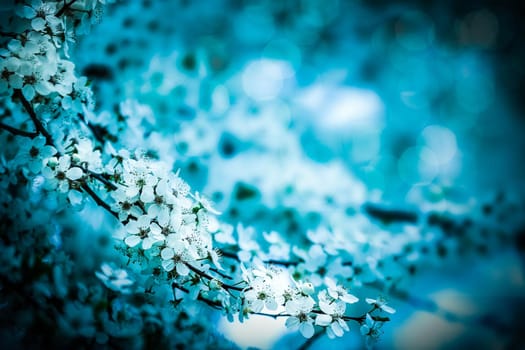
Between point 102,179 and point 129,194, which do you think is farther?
point 102,179

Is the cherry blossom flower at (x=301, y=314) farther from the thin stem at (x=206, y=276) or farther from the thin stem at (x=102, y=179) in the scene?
the thin stem at (x=102, y=179)

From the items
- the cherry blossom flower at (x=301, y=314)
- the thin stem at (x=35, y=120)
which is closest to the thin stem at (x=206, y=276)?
the cherry blossom flower at (x=301, y=314)

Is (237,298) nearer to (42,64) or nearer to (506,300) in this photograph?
(42,64)

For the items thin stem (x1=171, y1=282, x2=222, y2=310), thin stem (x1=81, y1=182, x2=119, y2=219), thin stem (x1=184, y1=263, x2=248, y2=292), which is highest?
thin stem (x1=81, y1=182, x2=119, y2=219)

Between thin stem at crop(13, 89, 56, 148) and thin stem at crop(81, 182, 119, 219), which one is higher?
thin stem at crop(13, 89, 56, 148)

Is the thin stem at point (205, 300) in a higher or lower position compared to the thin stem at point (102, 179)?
lower

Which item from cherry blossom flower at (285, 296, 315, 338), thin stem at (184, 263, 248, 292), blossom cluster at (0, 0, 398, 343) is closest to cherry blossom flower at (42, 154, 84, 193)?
blossom cluster at (0, 0, 398, 343)

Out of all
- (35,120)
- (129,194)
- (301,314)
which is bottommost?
(301,314)

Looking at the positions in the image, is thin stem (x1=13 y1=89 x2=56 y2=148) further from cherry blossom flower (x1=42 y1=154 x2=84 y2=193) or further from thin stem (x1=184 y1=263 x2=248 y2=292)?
thin stem (x1=184 y1=263 x2=248 y2=292)

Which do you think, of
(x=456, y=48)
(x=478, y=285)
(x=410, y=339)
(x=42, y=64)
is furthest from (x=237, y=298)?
(x=456, y=48)

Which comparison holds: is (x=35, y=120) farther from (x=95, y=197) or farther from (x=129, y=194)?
(x=129, y=194)

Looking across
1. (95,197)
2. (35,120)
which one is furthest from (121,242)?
(35,120)
